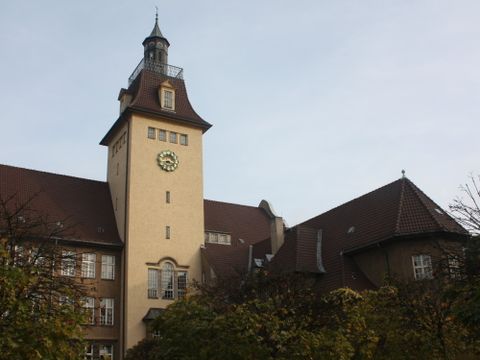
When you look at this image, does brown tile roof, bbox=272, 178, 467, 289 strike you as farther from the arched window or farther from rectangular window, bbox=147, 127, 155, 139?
rectangular window, bbox=147, 127, 155, 139

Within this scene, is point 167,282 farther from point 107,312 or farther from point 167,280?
point 107,312

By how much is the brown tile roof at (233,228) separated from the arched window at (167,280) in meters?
2.50

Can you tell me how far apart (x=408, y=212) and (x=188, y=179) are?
15195 millimetres

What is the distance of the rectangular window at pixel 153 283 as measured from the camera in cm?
3706

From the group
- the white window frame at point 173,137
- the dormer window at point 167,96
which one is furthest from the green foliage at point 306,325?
the dormer window at point 167,96

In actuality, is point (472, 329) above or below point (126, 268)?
below

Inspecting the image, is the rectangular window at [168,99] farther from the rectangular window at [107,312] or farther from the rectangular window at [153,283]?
the rectangular window at [107,312]

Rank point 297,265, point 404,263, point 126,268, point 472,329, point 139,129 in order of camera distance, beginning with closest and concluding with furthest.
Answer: point 472,329
point 404,263
point 297,265
point 126,268
point 139,129

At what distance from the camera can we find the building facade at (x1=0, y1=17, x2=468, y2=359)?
109ft

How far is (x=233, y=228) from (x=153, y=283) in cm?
949

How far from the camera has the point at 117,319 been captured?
119 ft

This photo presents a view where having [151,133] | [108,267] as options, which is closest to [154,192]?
[151,133]

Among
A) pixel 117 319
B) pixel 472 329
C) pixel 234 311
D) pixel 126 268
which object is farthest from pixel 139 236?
pixel 472 329

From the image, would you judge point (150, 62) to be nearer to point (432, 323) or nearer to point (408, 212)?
point (408, 212)
